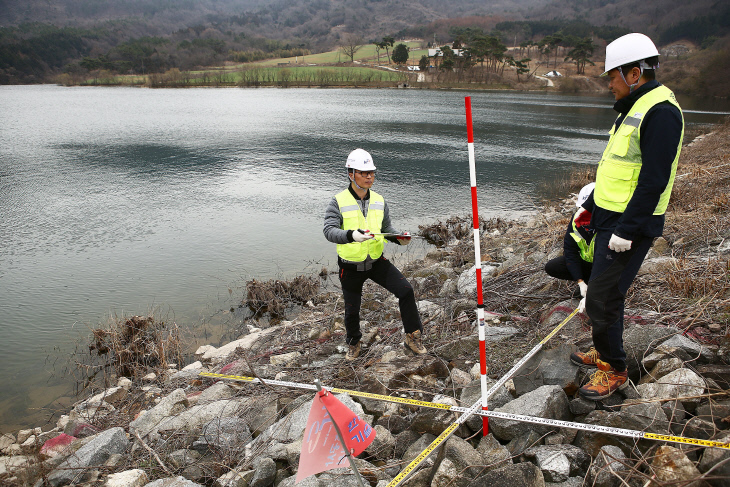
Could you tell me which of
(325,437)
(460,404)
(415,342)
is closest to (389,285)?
(415,342)

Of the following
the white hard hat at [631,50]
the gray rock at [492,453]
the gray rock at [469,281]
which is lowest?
the gray rock at [469,281]

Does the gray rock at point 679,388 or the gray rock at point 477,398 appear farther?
the gray rock at point 477,398

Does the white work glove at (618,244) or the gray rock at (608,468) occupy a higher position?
the white work glove at (618,244)

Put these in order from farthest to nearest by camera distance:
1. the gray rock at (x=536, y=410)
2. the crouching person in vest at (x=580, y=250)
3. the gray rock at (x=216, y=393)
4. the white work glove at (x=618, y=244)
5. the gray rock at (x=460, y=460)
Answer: the gray rock at (x=216, y=393) → the crouching person in vest at (x=580, y=250) → the gray rock at (x=536, y=410) → the white work glove at (x=618, y=244) → the gray rock at (x=460, y=460)

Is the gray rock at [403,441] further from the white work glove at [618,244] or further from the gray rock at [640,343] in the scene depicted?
the white work glove at [618,244]

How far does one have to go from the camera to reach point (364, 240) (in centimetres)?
419

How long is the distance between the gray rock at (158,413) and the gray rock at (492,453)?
3087 millimetres

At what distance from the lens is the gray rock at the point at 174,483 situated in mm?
3080

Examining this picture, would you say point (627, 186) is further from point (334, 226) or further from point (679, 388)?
point (334, 226)

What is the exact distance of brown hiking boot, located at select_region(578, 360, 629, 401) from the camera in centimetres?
313

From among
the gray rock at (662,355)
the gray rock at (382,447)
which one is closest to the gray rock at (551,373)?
the gray rock at (662,355)

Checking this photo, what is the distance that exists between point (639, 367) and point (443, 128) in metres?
28.7

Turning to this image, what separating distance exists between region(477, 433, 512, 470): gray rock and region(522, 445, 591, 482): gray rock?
0.46 ft

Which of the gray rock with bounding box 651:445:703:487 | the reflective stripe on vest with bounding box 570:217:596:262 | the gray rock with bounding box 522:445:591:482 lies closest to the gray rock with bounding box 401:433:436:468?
the gray rock with bounding box 522:445:591:482
